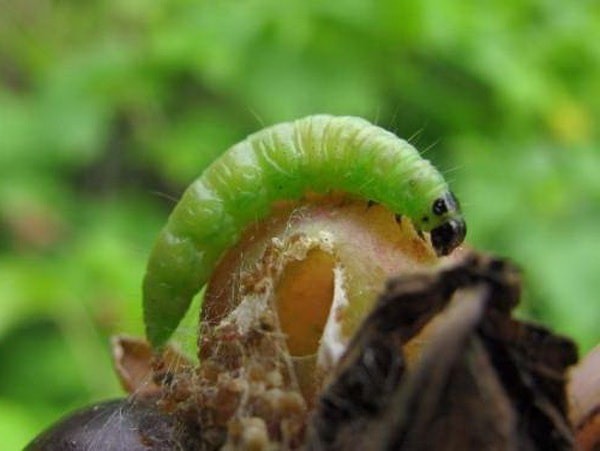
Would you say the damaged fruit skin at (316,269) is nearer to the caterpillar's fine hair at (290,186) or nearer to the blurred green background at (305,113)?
the caterpillar's fine hair at (290,186)

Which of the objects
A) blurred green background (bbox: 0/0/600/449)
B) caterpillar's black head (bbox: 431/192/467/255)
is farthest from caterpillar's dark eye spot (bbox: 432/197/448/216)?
blurred green background (bbox: 0/0/600/449)

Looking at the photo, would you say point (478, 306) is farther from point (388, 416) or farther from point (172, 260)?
point (172, 260)

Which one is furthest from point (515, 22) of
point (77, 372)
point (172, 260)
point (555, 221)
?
point (172, 260)

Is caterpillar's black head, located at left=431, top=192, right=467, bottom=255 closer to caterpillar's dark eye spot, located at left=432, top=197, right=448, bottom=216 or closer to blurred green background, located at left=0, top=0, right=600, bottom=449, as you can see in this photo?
caterpillar's dark eye spot, located at left=432, top=197, right=448, bottom=216

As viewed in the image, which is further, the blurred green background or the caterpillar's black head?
the blurred green background

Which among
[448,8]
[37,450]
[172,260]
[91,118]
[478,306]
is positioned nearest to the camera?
[478,306]

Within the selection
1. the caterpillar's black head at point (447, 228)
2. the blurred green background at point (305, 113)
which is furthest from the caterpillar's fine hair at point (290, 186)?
the blurred green background at point (305, 113)

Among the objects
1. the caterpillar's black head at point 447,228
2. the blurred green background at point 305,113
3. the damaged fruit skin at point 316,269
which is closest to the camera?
the damaged fruit skin at point 316,269
